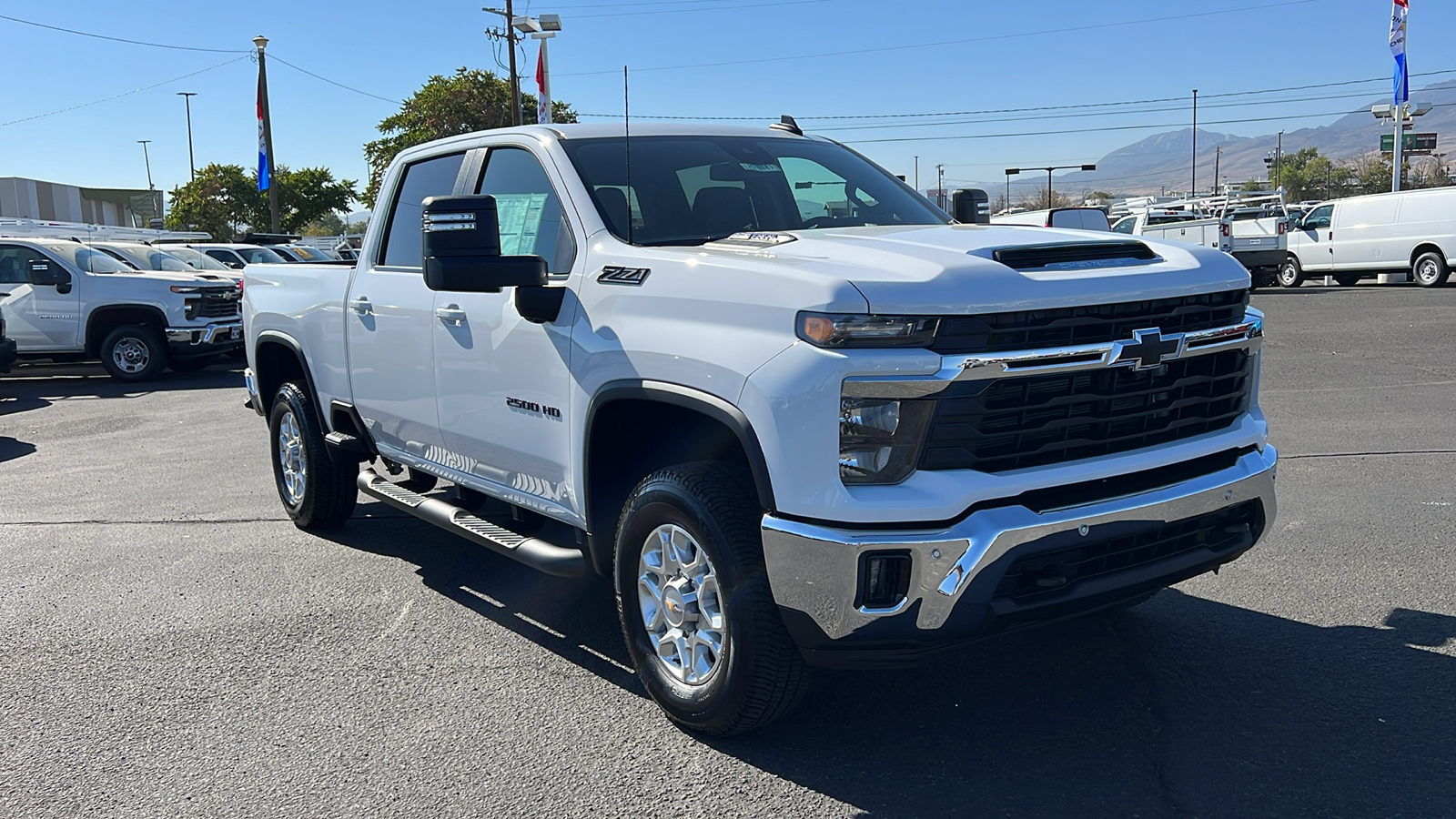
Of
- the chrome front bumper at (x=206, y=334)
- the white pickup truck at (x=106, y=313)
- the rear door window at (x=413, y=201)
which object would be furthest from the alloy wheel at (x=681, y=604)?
the white pickup truck at (x=106, y=313)

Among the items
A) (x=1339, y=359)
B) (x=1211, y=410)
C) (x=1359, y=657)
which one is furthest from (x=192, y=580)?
(x=1339, y=359)

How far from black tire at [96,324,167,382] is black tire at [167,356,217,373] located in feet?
0.80

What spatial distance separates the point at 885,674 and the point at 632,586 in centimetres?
102

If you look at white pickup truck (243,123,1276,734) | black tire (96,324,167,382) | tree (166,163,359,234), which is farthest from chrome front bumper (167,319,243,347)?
tree (166,163,359,234)

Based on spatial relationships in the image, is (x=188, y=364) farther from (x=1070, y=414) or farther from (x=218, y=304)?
(x=1070, y=414)

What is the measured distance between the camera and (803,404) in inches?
127

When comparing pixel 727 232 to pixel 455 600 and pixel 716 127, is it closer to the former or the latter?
pixel 716 127

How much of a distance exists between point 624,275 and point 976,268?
1.23m

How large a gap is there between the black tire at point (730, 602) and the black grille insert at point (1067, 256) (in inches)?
41.1

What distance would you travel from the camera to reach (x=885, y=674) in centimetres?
432

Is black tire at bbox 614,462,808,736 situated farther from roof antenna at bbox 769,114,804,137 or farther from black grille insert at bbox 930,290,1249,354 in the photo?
roof antenna at bbox 769,114,804,137

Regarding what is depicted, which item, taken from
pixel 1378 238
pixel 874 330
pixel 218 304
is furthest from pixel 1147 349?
pixel 1378 238

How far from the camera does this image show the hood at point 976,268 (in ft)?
10.6

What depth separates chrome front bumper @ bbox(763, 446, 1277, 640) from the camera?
10.3ft
